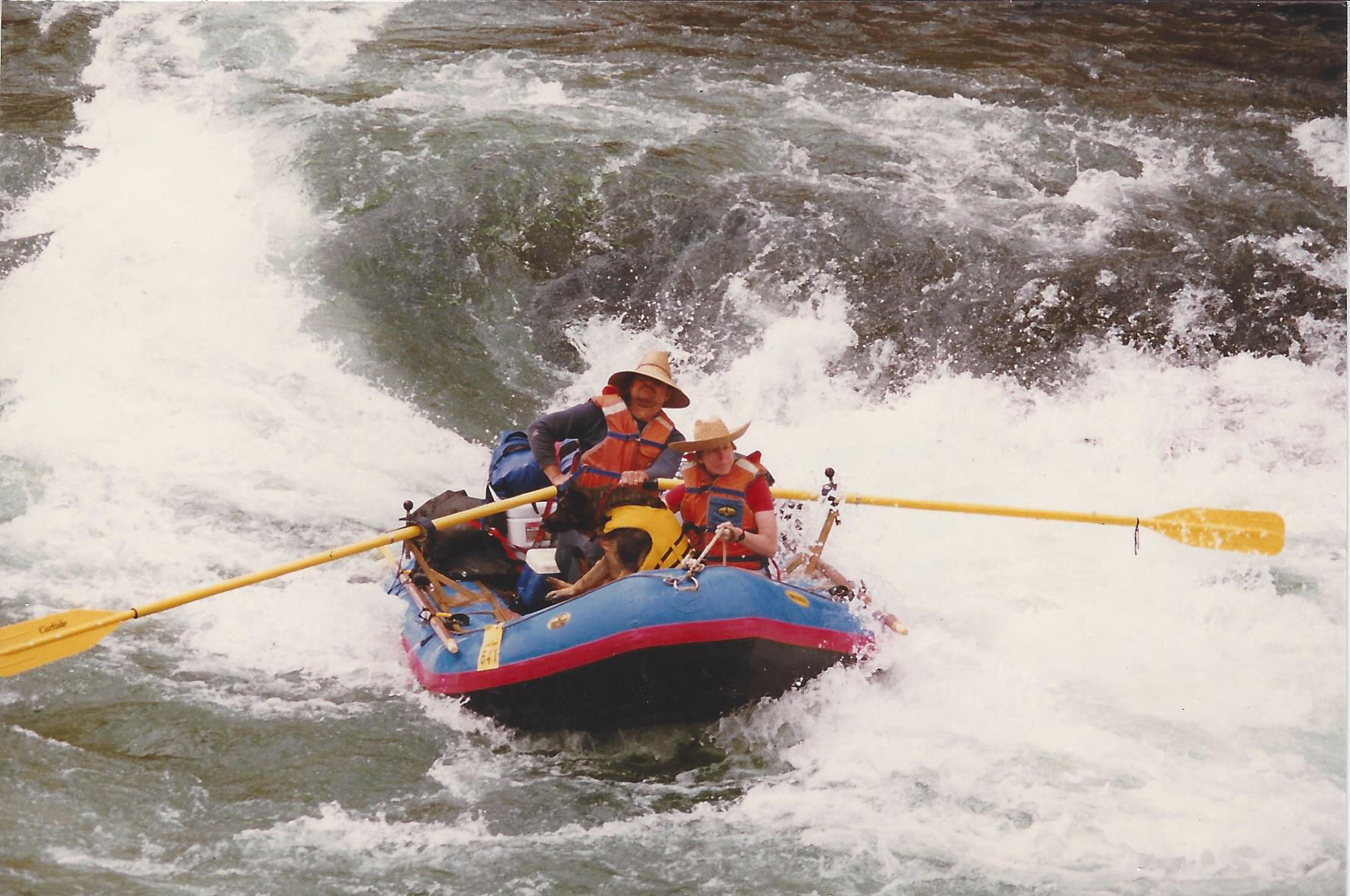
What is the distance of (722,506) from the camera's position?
19.0 feet

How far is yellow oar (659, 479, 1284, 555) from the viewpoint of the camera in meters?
6.25

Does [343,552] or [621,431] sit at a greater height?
[621,431]

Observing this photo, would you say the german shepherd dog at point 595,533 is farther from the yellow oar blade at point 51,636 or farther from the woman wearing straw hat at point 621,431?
the yellow oar blade at point 51,636

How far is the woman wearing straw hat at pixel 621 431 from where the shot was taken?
6.18 meters

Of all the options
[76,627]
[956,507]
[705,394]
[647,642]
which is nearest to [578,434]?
[647,642]

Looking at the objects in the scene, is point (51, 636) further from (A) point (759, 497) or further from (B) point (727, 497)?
(A) point (759, 497)

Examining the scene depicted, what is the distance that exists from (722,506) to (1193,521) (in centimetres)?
223

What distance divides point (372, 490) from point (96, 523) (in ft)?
4.90

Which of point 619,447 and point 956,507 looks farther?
point 956,507

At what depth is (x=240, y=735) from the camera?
5.71m

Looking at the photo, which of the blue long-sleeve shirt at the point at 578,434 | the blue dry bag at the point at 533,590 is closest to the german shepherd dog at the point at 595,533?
the blue dry bag at the point at 533,590

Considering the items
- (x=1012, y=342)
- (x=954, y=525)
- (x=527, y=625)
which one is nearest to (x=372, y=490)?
(x=527, y=625)

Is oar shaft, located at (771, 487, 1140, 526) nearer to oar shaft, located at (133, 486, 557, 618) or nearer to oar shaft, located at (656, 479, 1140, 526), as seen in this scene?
oar shaft, located at (656, 479, 1140, 526)

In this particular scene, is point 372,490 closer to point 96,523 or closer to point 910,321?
point 96,523
